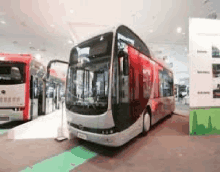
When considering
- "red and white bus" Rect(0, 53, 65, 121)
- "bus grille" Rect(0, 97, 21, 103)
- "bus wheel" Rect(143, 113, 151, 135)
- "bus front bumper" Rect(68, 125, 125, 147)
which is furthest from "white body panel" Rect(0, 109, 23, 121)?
"bus wheel" Rect(143, 113, 151, 135)

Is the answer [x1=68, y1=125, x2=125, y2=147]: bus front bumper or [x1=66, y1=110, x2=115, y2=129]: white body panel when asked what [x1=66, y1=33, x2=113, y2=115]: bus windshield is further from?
[x1=68, y1=125, x2=125, y2=147]: bus front bumper

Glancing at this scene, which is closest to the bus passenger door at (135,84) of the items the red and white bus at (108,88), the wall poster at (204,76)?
the red and white bus at (108,88)

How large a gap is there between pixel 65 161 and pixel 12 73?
4.46 metres

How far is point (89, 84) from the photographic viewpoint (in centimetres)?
309

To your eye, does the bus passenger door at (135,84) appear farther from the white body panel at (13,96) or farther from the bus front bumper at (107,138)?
the white body panel at (13,96)

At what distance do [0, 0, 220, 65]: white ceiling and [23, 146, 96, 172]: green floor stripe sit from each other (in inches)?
243

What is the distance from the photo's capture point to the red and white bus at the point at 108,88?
2.77m

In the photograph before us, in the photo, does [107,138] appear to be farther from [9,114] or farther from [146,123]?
[9,114]

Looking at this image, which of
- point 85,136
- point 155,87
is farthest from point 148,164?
point 155,87

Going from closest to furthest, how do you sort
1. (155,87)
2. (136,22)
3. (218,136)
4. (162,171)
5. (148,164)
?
1. (162,171)
2. (148,164)
3. (218,136)
4. (155,87)
5. (136,22)

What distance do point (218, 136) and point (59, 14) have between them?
29.2 feet

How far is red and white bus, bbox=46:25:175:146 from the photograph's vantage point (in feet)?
9.08

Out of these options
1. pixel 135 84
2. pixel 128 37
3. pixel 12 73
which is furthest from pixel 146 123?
pixel 12 73

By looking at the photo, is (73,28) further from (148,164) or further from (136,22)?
(148,164)
